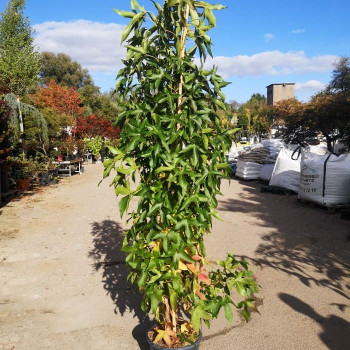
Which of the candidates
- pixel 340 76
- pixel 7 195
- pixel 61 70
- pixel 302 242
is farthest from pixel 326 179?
pixel 61 70

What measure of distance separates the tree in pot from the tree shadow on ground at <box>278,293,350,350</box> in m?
1.55

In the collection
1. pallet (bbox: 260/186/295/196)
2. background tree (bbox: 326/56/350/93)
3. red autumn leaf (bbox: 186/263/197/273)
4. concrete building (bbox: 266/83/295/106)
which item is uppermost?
concrete building (bbox: 266/83/295/106)

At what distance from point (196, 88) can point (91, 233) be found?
540 centimetres

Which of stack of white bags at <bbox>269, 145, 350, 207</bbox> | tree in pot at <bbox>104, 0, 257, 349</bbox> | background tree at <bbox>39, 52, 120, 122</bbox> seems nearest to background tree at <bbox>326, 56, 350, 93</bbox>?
background tree at <bbox>39, 52, 120, 122</bbox>

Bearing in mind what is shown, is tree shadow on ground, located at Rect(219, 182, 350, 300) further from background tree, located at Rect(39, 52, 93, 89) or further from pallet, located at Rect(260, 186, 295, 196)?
background tree, located at Rect(39, 52, 93, 89)

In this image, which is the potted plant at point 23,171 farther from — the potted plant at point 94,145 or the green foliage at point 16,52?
the potted plant at point 94,145

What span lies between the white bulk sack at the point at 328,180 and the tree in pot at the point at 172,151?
23.4 ft

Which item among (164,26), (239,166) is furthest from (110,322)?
(239,166)

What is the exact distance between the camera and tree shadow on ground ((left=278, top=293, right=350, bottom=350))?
330cm

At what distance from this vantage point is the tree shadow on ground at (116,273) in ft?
12.1

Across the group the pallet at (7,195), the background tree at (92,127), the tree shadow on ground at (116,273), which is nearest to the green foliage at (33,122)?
the pallet at (7,195)

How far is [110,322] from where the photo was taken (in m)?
3.71

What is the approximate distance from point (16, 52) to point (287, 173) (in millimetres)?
10894

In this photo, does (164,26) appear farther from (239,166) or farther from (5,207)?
(239,166)
